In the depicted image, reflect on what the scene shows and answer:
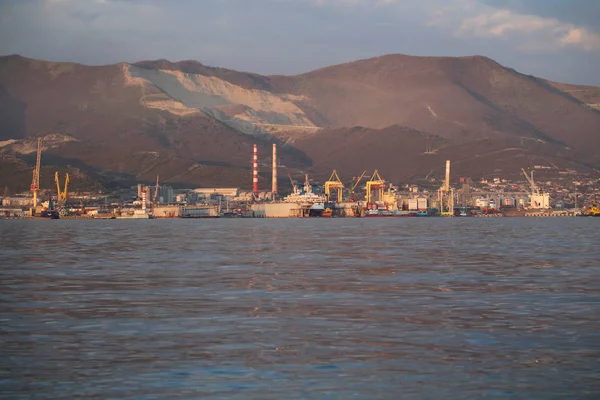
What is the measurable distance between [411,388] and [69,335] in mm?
12311

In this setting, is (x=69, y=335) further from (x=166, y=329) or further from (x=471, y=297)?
(x=471, y=297)

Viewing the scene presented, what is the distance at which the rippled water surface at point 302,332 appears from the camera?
72.8 ft

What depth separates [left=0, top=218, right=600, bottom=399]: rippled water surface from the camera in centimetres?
2219

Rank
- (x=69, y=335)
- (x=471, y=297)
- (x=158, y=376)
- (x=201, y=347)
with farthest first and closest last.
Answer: (x=471, y=297) → (x=69, y=335) → (x=201, y=347) → (x=158, y=376)

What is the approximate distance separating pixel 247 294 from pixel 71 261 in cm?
2722

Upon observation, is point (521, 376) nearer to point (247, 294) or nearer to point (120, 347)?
point (120, 347)

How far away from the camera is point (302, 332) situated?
29.8 meters

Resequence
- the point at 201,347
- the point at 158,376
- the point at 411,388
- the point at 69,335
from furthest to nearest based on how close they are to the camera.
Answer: the point at 69,335 < the point at 201,347 < the point at 158,376 < the point at 411,388

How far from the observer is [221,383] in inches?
882

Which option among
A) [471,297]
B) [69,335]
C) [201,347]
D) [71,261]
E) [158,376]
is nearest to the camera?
[158,376]

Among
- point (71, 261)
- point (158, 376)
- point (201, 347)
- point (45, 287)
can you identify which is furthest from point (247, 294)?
point (71, 261)

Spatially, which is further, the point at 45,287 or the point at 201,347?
the point at 45,287

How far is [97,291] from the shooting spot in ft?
142

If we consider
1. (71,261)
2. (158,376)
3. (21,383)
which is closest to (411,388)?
(158,376)
